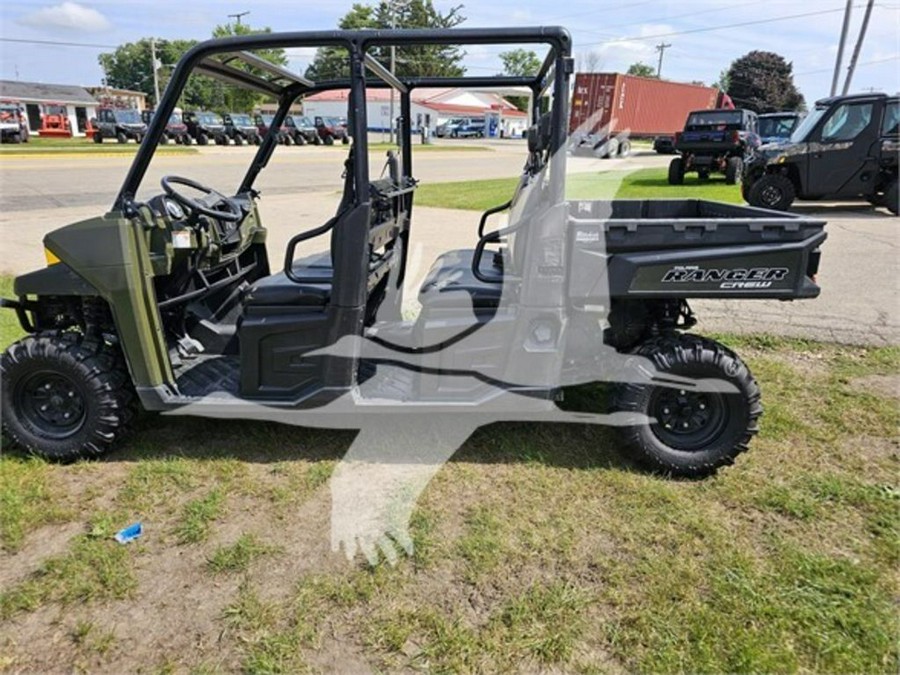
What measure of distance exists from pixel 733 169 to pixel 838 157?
16.1ft

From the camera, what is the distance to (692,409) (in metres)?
3.28

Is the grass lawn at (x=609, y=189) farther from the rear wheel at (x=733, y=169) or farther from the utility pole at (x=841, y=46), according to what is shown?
the utility pole at (x=841, y=46)

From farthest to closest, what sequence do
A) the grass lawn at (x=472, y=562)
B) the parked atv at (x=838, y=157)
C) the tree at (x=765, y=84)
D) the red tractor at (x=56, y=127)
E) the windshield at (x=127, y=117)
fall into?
the tree at (x=765, y=84)
the red tractor at (x=56, y=127)
the windshield at (x=127, y=117)
the parked atv at (x=838, y=157)
the grass lawn at (x=472, y=562)

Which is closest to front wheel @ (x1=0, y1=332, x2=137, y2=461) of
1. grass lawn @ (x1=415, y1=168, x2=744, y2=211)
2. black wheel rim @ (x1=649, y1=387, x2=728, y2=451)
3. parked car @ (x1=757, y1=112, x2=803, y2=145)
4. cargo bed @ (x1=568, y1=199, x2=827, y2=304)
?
cargo bed @ (x1=568, y1=199, x2=827, y2=304)

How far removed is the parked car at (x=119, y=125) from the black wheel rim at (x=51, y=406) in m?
33.3

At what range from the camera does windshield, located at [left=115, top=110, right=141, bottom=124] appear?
32.3m

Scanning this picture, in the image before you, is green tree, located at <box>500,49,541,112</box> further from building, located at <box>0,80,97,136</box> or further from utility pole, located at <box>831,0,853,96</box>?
building, located at <box>0,80,97,136</box>

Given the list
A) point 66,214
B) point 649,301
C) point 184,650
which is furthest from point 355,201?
point 66,214

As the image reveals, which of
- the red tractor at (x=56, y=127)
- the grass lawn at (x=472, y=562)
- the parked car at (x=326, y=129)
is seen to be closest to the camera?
the grass lawn at (x=472, y=562)

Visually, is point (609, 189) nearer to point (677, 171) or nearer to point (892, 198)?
point (892, 198)

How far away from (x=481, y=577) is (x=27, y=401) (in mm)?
2463

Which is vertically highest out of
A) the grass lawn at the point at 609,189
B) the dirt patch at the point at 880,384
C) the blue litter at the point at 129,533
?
the grass lawn at the point at 609,189

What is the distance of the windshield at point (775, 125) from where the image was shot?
20094 mm


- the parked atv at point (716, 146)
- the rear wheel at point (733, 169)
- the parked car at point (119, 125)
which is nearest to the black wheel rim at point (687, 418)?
the parked atv at point (716, 146)
